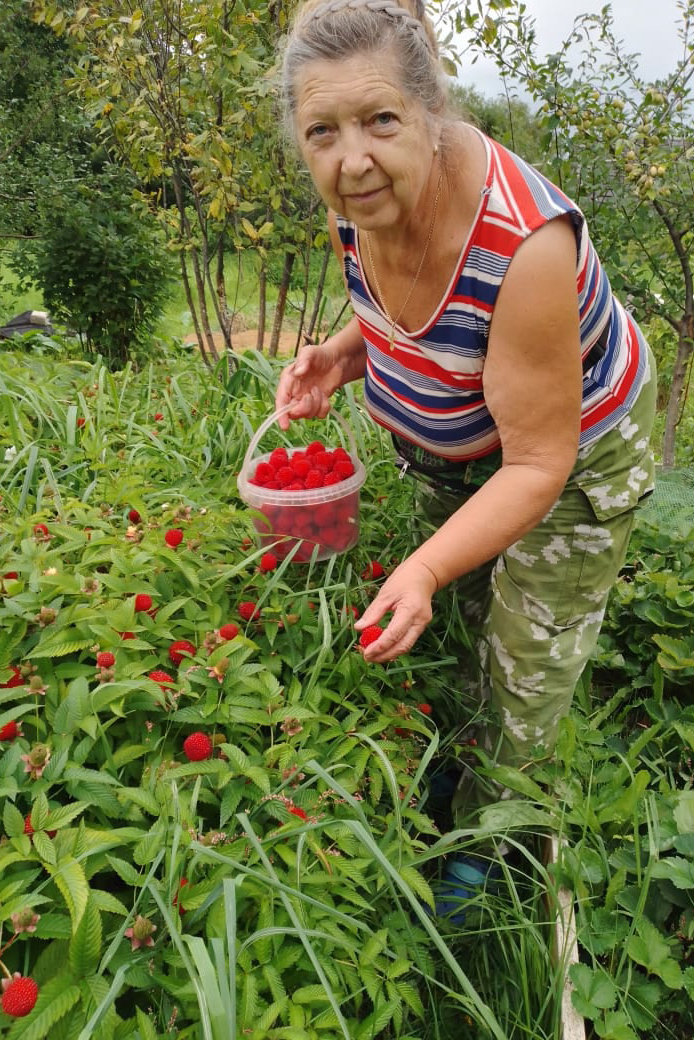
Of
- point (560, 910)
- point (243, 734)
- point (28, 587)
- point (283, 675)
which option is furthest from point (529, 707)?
point (28, 587)

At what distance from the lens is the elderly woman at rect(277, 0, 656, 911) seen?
129cm

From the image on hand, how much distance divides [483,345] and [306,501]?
19.5 inches

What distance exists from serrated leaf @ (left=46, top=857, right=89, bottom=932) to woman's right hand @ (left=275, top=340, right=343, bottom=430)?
108cm

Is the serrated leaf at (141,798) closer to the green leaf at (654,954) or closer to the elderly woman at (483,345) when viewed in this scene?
the elderly woman at (483,345)

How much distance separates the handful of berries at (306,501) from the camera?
5.54ft

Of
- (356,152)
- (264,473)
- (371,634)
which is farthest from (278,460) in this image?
(356,152)

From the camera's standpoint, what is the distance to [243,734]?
1421 millimetres

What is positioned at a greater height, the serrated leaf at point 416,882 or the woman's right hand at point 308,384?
the woman's right hand at point 308,384

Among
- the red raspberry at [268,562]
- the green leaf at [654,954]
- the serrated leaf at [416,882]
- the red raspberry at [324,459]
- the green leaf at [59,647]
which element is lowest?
the green leaf at [654,954]

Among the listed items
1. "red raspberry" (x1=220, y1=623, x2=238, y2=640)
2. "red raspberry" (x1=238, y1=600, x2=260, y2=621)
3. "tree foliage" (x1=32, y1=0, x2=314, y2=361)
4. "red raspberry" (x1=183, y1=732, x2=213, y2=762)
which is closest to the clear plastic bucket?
"red raspberry" (x1=238, y1=600, x2=260, y2=621)

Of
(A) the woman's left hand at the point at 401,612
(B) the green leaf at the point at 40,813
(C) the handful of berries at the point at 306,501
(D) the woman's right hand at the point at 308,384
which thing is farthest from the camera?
(D) the woman's right hand at the point at 308,384

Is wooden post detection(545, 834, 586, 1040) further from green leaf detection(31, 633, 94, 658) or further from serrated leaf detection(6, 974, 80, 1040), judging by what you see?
green leaf detection(31, 633, 94, 658)

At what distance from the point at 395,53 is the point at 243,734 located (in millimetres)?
1165

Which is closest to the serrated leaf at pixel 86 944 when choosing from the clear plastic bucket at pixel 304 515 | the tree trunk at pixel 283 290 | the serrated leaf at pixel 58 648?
the serrated leaf at pixel 58 648
